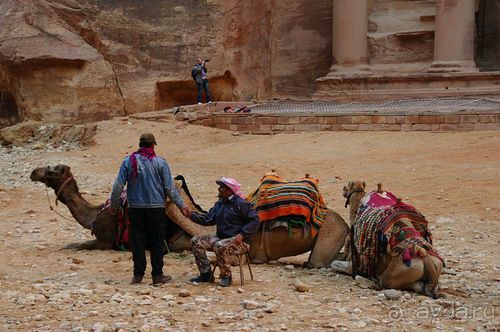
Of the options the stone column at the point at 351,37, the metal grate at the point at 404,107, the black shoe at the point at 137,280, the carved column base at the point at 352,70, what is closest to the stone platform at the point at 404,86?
the carved column base at the point at 352,70

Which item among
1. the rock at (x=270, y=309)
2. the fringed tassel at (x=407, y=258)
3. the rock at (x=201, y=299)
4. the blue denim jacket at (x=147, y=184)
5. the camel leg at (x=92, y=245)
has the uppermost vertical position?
the blue denim jacket at (x=147, y=184)

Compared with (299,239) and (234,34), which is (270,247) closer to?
(299,239)

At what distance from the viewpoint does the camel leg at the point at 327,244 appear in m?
8.29

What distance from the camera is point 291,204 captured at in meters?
8.24

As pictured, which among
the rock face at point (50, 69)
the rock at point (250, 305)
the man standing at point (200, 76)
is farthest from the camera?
the rock face at point (50, 69)

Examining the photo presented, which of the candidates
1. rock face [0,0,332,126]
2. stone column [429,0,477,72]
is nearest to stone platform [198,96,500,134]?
stone column [429,0,477,72]

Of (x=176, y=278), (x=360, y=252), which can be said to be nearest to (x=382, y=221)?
(x=360, y=252)

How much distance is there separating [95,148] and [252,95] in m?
8.99

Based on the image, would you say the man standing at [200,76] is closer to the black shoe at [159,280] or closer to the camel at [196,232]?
the camel at [196,232]

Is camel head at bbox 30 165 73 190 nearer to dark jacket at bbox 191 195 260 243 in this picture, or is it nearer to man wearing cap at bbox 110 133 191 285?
man wearing cap at bbox 110 133 191 285

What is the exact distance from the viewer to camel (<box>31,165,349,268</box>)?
8.31m

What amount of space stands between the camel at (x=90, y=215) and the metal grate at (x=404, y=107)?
1118 centimetres

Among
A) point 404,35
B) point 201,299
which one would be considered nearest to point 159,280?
point 201,299

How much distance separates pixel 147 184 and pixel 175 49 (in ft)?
59.3
